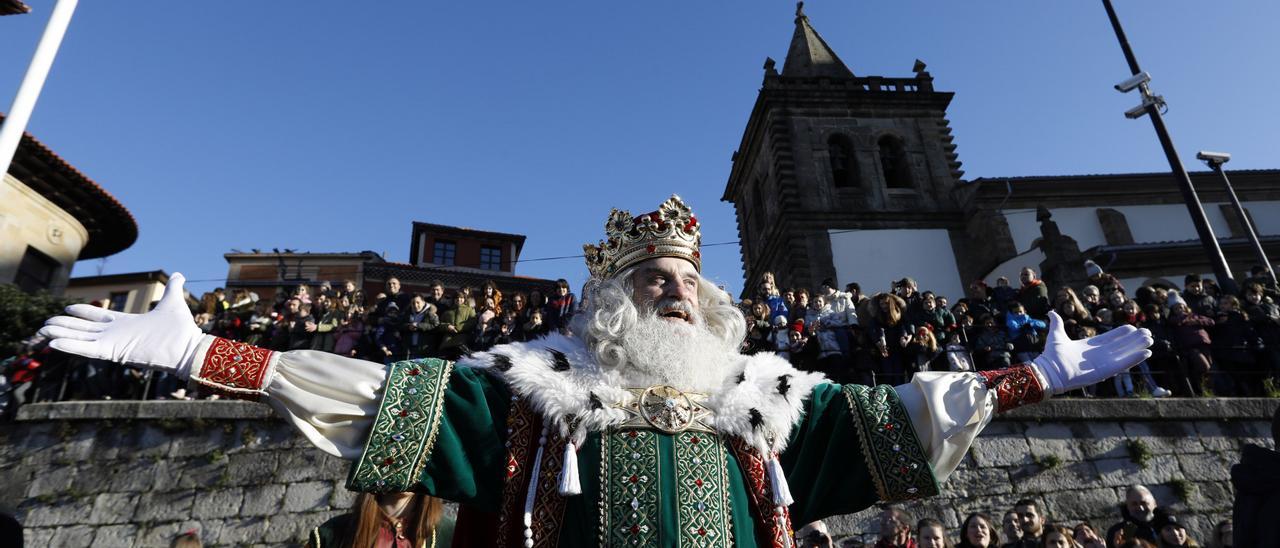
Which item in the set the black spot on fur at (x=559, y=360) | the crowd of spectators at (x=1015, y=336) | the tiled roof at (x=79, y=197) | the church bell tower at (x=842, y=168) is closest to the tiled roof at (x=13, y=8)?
the tiled roof at (x=79, y=197)

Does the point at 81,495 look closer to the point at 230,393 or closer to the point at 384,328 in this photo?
A: the point at 384,328

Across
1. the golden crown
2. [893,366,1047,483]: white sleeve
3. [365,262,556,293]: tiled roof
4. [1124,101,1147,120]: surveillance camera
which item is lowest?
[893,366,1047,483]: white sleeve

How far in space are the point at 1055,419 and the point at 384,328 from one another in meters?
8.03

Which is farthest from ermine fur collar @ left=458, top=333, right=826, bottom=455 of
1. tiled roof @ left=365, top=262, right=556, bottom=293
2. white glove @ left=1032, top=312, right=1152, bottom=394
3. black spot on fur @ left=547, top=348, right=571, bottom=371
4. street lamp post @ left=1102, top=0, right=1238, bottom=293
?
tiled roof @ left=365, top=262, right=556, bottom=293

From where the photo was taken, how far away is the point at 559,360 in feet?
9.39

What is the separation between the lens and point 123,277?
26344 mm

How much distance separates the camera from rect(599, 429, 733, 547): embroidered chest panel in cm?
242

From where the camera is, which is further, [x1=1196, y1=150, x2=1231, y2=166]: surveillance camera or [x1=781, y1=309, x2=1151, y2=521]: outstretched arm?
[x1=1196, y1=150, x2=1231, y2=166]: surveillance camera

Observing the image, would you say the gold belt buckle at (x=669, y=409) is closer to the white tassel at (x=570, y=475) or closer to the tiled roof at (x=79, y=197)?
the white tassel at (x=570, y=475)

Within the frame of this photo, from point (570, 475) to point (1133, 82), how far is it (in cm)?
1240

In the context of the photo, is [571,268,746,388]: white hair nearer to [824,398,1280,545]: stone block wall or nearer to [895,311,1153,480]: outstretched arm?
[895,311,1153,480]: outstretched arm

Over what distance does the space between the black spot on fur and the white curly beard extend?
0.68 ft

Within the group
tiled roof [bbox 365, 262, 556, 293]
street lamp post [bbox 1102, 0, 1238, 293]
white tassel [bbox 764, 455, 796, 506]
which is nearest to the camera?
white tassel [bbox 764, 455, 796, 506]

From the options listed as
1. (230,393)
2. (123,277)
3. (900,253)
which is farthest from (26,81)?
(123,277)
